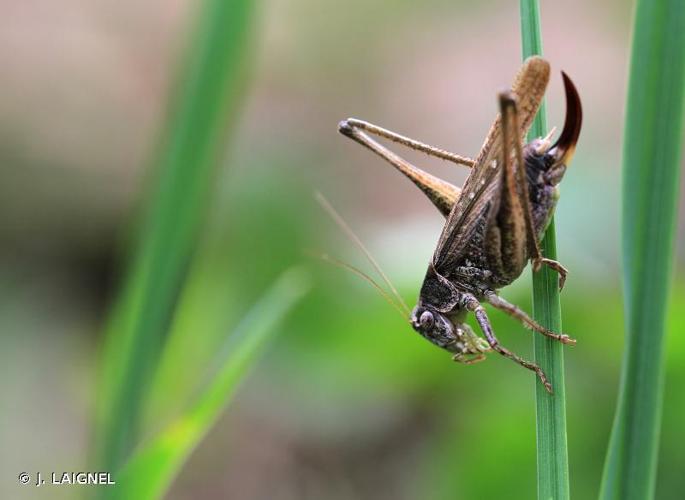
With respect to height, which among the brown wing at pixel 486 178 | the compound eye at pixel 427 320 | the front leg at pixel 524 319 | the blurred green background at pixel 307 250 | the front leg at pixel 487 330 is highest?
the brown wing at pixel 486 178

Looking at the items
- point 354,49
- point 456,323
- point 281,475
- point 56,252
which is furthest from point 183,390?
point 354,49

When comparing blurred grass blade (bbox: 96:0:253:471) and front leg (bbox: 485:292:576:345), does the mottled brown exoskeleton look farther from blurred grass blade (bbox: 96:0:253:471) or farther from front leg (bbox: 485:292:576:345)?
blurred grass blade (bbox: 96:0:253:471)

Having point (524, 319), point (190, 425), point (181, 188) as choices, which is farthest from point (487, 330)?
point (181, 188)

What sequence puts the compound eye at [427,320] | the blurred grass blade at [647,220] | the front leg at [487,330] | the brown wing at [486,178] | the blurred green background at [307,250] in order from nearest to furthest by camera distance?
the blurred grass blade at [647,220]
the brown wing at [486,178]
the front leg at [487,330]
the compound eye at [427,320]
the blurred green background at [307,250]

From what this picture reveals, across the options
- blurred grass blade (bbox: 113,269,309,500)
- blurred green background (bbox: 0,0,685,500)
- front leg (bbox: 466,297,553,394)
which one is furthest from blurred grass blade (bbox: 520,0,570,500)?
blurred grass blade (bbox: 113,269,309,500)

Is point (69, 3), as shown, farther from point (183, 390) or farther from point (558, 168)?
point (558, 168)

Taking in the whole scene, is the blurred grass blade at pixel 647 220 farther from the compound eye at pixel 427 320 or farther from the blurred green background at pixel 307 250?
the compound eye at pixel 427 320

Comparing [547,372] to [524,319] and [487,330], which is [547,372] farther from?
[487,330]

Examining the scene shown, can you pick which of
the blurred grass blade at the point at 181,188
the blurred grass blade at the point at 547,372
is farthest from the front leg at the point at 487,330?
the blurred grass blade at the point at 181,188

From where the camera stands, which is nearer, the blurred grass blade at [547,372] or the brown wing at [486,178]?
the blurred grass blade at [547,372]
